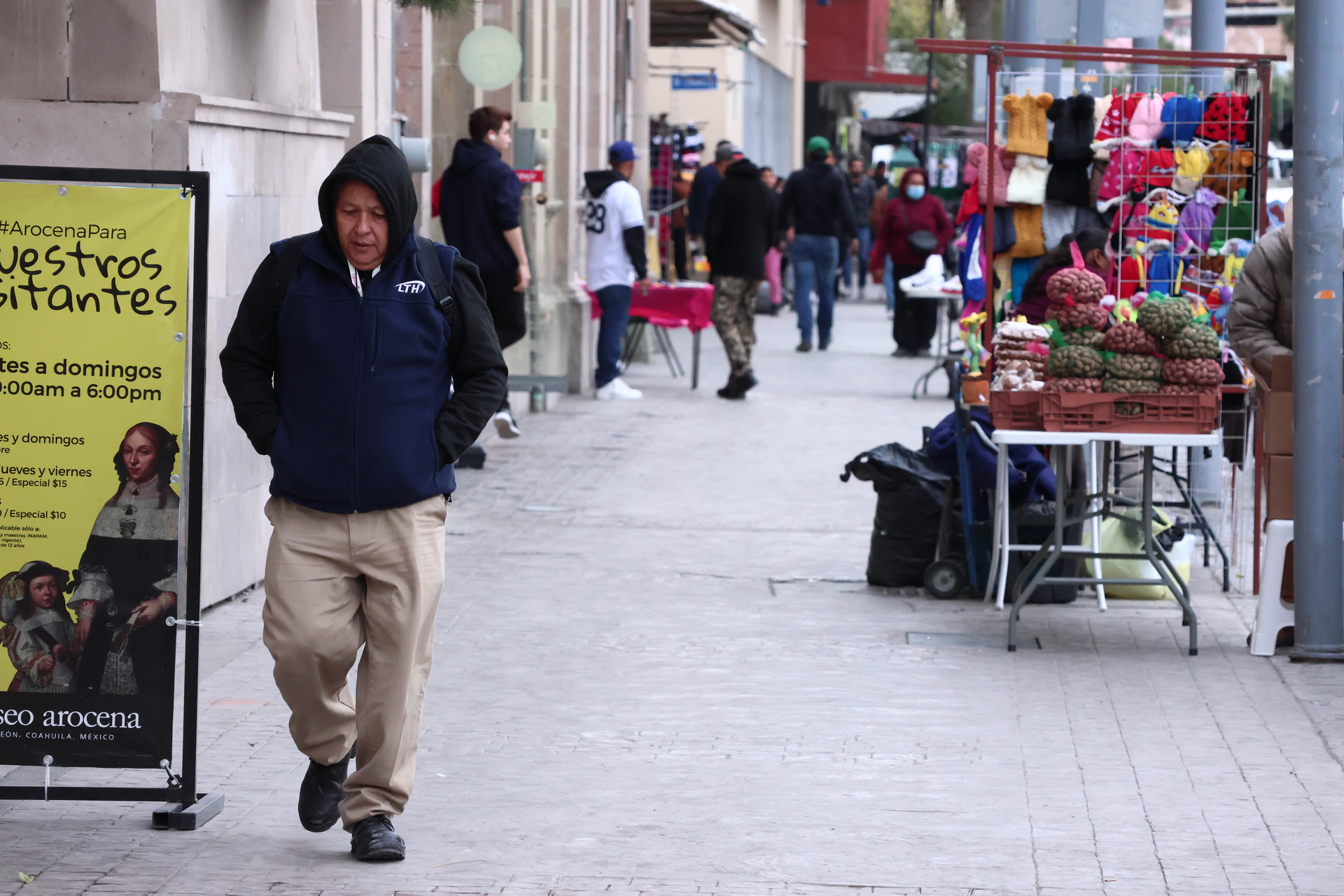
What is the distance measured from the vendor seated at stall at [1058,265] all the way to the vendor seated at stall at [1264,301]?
3.21ft

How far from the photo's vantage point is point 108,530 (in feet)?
16.8

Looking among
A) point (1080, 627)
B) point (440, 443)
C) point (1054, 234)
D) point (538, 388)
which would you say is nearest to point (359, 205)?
point (440, 443)

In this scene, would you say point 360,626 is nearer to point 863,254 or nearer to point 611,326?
point 611,326

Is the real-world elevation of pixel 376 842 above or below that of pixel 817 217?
below

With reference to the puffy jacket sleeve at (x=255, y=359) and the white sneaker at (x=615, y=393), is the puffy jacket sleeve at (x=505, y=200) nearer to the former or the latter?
the white sneaker at (x=615, y=393)

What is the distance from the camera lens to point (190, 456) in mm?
5102

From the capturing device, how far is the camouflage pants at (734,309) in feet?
56.9

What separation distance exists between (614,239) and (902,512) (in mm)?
8010

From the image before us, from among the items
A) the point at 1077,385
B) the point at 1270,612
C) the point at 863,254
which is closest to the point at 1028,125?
the point at 1077,385

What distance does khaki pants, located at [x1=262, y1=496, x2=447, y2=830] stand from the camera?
483 centimetres

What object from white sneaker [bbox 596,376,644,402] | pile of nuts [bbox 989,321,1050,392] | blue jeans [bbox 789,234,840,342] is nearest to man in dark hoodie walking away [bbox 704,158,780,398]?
white sneaker [bbox 596,376,644,402]

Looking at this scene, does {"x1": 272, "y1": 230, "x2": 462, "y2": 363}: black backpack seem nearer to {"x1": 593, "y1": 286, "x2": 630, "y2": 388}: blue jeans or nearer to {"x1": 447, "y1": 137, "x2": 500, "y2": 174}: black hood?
{"x1": 447, "y1": 137, "x2": 500, "y2": 174}: black hood

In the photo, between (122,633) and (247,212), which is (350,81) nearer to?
(247,212)

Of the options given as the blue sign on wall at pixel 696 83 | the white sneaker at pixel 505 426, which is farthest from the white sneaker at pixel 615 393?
the blue sign on wall at pixel 696 83
